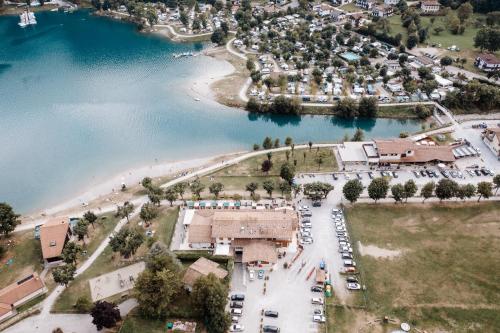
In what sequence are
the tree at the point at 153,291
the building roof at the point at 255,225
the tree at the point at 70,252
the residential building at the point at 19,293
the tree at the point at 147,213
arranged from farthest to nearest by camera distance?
the tree at the point at 147,213 < the building roof at the point at 255,225 < the tree at the point at 70,252 < the residential building at the point at 19,293 < the tree at the point at 153,291

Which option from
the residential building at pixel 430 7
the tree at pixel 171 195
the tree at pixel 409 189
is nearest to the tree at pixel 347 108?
the tree at pixel 409 189

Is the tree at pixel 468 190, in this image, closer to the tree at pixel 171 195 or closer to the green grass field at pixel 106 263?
the green grass field at pixel 106 263

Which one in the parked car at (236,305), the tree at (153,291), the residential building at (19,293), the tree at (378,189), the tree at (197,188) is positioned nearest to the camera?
the tree at (153,291)

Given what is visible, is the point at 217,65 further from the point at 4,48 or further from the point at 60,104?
the point at 4,48

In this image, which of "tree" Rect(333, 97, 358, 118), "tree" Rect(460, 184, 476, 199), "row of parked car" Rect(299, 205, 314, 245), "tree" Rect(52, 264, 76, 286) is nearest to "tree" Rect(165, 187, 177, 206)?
"tree" Rect(52, 264, 76, 286)

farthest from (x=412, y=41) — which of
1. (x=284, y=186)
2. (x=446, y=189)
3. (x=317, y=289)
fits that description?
(x=317, y=289)

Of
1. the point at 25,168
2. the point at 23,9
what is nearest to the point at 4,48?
the point at 23,9

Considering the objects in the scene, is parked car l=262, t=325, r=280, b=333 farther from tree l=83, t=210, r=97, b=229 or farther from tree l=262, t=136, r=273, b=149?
tree l=262, t=136, r=273, b=149

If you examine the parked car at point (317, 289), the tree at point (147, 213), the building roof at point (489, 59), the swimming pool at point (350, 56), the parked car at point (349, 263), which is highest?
the building roof at point (489, 59)
